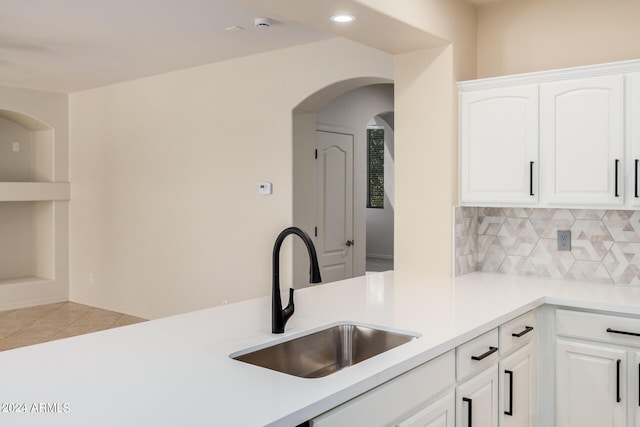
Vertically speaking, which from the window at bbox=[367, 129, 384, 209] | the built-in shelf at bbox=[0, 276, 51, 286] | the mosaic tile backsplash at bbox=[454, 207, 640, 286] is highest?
the window at bbox=[367, 129, 384, 209]

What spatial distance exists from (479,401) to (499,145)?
152 cm

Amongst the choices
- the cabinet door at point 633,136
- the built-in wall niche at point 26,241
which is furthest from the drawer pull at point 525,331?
the built-in wall niche at point 26,241

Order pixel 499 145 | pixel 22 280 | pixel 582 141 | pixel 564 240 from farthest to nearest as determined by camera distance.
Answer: pixel 22 280, pixel 564 240, pixel 499 145, pixel 582 141

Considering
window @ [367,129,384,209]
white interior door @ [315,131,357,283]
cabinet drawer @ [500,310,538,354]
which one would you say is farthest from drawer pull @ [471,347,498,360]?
window @ [367,129,384,209]

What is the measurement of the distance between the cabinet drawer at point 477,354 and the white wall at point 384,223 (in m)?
8.18

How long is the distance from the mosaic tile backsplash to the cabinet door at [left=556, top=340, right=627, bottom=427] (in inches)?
25.3

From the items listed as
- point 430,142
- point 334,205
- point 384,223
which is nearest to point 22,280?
point 334,205

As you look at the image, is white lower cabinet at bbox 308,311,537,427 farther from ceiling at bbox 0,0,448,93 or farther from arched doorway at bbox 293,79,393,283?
arched doorway at bbox 293,79,393,283

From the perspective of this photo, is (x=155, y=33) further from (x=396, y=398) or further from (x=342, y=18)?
(x=396, y=398)

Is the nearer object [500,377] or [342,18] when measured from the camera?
[500,377]

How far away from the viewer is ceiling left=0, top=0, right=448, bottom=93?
2812mm

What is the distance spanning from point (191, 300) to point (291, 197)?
5.73ft

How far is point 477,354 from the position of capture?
2.21m

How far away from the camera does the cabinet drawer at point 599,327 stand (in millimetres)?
2559
